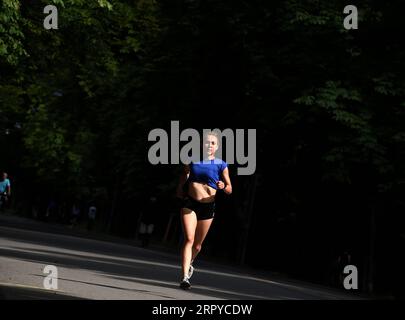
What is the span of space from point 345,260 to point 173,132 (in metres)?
→ 9.90

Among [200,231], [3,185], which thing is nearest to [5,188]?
[3,185]

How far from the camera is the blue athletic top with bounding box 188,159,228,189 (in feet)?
45.7

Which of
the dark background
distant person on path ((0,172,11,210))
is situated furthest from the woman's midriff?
distant person on path ((0,172,11,210))

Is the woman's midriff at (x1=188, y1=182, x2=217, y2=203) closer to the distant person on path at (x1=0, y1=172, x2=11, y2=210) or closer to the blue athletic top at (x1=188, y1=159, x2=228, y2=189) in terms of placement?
the blue athletic top at (x1=188, y1=159, x2=228, y2=189)

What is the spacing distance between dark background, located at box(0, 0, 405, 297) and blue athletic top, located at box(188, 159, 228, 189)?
32.1ft

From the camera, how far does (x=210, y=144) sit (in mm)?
13406

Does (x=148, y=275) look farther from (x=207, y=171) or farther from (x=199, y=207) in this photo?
(x=207, y=171)

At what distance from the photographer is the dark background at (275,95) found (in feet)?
98.1

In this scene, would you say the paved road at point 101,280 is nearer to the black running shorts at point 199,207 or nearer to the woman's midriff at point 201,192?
the black running shorts at point 199,207

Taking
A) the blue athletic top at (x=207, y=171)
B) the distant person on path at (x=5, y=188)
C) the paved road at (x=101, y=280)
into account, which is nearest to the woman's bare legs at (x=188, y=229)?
the blue athletic top at (x=207, y=171)

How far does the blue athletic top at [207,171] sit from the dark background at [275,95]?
977 centimetres

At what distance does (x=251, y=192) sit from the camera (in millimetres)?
37562
